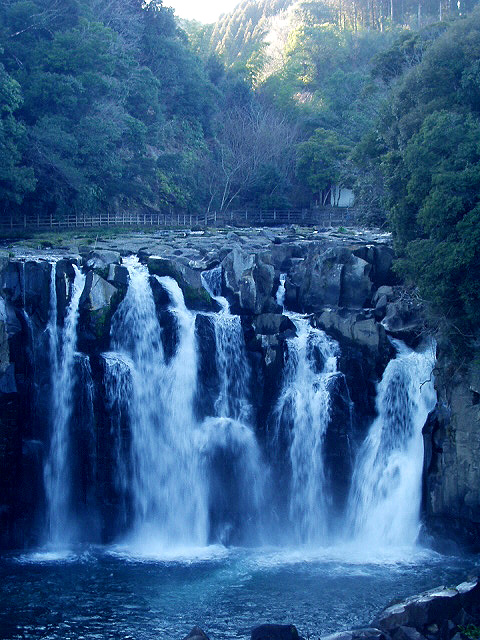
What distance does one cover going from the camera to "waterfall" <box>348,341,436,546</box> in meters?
24.9

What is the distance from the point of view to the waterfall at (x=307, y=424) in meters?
25.8

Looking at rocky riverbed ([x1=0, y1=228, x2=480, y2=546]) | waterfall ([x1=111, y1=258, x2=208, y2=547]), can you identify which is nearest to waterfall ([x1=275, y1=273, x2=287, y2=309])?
rocky riverbed ([x1=0, y1=228, x2=480, y2=546])

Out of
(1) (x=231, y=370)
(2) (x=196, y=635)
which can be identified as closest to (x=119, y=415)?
(1) (x=231, y=370)

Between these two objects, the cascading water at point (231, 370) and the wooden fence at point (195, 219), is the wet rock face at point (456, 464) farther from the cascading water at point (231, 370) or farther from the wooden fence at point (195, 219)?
the wooden fence at point (195, 219)

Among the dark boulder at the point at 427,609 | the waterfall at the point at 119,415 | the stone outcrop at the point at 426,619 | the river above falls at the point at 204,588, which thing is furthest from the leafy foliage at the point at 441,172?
the waterfall at the point at 119,415

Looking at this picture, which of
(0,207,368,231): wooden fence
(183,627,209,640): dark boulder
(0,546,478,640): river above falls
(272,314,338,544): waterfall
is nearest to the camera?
(183,627,209,640): dark boulder

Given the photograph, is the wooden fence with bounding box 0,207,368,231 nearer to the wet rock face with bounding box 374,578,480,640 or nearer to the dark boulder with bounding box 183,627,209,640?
the wet rock face with bounding box 374,578,480,640

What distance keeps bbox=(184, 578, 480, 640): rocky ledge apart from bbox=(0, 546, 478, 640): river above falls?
130 centimetres

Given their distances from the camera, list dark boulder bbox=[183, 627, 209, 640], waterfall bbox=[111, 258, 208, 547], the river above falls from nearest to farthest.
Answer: dark boulder bbox=[183, 627, 209, 640]
the river above falls
waterfall bbox=[111, 258, 208, 547]

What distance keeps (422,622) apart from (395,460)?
342 inches

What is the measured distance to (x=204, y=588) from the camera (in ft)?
68.5

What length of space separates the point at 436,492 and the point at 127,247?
53.2ft

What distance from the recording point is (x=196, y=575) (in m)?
22.0

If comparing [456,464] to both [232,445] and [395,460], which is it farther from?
[232,445]
